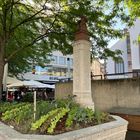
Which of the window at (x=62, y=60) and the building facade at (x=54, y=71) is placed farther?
the window at (x=62, y=60)

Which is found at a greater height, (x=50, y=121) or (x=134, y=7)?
(x=134, y=7)

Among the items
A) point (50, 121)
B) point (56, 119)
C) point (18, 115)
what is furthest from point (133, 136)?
point (18, 115)

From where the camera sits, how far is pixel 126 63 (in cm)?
3222

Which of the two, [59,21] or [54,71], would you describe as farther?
[54,71]

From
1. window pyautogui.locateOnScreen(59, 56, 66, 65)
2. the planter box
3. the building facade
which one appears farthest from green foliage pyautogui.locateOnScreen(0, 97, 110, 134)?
window pyautogui.locateOnScreen(59, 56, 66, 65)

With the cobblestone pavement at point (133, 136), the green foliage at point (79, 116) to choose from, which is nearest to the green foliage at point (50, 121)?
the green foliage at point (79, 116)

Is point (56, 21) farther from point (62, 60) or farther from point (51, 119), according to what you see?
point (62, 60)

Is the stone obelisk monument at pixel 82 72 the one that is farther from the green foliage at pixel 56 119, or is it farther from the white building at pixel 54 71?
the white building at pixel 54 71

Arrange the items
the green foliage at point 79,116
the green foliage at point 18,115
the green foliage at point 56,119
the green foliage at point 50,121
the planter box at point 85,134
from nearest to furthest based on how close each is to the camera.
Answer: the planter box at point 85,134
the green foliage at point 56,119
the green foliage at point 50,121
the green foliage at point 79,116
the green foliage at point 18,115

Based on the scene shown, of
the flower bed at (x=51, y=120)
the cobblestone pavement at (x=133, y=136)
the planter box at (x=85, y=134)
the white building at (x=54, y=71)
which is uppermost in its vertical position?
the white building at (x=54, y=71)

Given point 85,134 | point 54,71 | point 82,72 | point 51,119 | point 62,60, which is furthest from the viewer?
point 62,60

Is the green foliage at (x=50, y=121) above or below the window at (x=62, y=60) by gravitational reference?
below

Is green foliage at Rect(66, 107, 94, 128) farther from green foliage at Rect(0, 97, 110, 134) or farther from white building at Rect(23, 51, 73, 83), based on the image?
white building at Rect(23, 51, 73, 83)

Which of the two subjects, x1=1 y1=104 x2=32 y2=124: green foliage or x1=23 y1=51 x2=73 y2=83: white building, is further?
x1=23 y1=51 x2=73 y2=83: white building
